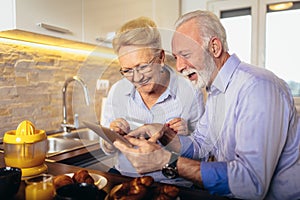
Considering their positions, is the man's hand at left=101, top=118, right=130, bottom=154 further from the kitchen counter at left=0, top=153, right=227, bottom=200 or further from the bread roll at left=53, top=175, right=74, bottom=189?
the bread roll at left=53, top=175, right=74, bottom=189

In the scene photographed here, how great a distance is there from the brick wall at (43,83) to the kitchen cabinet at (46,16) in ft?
0.95

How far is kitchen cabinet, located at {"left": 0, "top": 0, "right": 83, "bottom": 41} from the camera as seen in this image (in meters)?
1.13

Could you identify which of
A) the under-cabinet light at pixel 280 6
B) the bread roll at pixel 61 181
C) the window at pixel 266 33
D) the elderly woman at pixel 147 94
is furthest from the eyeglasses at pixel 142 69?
the under-cabinet light at pixel 280 6

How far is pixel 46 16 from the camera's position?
49.3 inches

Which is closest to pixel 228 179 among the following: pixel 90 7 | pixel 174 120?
pixel 174 120

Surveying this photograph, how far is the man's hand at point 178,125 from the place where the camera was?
109cm

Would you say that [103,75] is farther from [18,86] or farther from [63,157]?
[63,157]

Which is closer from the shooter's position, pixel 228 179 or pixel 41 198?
pixel 41 198

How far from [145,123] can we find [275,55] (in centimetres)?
151

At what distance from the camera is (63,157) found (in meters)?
1.22

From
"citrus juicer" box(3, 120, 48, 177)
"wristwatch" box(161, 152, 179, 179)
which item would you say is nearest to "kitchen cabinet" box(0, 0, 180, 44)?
"citrus juicer" box(3, 120, 48, 177)

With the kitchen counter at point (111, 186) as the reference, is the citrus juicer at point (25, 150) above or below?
above

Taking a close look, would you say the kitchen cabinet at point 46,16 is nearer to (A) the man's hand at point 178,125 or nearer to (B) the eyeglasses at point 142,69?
(B) the eyeglasses at point 142,69

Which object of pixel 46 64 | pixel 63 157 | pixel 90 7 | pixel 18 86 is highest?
pixel 90 7
